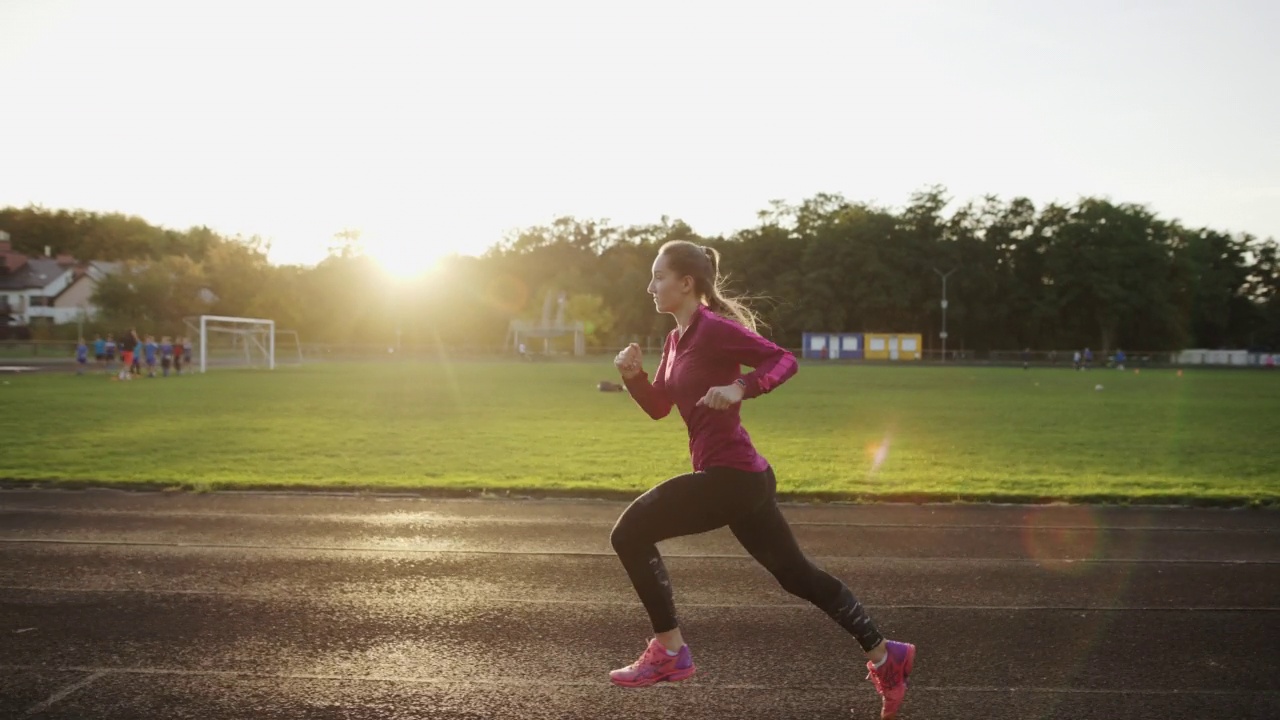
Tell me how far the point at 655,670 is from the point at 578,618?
5.18 feet

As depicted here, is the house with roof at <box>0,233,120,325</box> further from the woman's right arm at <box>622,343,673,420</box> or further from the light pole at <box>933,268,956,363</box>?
the woman's right arm at <box>622,343,673,420</box>

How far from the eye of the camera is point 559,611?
19.9 feet

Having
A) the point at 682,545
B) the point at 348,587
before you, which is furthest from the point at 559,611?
the point at 682,545

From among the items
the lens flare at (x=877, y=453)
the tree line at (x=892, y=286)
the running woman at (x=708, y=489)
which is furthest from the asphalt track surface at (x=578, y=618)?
the tree line at (x=892, y=286)

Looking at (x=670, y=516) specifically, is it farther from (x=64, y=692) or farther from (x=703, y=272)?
(x=64, y=692)

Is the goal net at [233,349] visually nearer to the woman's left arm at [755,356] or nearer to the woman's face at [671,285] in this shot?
the woman's face at [671,285]

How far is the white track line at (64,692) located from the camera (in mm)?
4312

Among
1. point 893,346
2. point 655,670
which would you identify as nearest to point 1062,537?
point 655,670

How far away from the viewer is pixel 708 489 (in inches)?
165

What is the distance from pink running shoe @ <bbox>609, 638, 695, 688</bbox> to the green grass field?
21.8 ft

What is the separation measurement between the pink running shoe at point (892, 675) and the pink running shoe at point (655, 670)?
2.98 feet

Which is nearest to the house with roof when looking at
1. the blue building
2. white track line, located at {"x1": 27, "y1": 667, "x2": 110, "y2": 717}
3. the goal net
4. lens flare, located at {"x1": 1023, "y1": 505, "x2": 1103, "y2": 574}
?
the goal net

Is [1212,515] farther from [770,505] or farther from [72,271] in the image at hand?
[72,271]

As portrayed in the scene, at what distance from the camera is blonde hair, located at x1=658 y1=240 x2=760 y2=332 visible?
14.4ft
